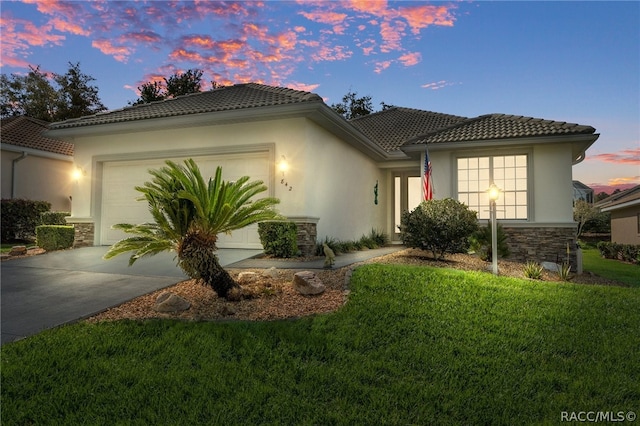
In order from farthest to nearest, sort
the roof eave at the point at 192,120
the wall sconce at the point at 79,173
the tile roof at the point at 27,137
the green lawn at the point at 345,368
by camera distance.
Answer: the tile roof at the point at 27,137, the wall sconce at the point at 79,173, the roof eave at the point at 192,120, the green lawn at the point at 345,368

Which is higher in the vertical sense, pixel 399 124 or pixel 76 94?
pixel 76 94

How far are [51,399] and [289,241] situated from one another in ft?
20.4

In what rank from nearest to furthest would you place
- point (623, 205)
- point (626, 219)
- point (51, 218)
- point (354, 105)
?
point (51, 218), point (623, 205), point (626, 219), point (354, 105)

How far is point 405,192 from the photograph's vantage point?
16000 millimetres

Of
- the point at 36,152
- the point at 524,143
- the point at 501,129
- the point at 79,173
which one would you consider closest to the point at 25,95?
the point at 36,152

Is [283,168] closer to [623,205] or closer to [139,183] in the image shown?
[139,183]

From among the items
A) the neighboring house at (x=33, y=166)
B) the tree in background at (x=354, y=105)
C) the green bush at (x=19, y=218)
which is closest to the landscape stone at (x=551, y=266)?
the green bush at (x=19, y=218)

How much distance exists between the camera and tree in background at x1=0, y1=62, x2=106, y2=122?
96.8ft

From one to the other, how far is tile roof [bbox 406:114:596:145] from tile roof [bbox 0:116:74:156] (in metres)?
15.4

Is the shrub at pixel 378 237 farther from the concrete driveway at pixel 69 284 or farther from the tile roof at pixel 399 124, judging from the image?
the concrete driveway at pixel 69 284

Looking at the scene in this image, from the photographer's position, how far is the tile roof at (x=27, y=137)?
15790 mm

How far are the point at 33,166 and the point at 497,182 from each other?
1833cm

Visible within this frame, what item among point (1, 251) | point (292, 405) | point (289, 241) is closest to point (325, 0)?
point (289, 241)

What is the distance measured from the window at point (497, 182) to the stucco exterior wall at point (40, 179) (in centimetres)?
1501
